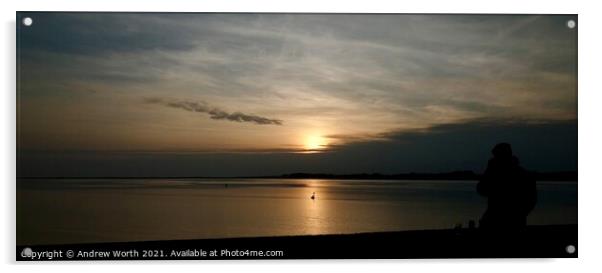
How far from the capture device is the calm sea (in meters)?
3.86

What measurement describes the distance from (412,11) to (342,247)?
126 cm

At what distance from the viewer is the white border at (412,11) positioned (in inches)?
152

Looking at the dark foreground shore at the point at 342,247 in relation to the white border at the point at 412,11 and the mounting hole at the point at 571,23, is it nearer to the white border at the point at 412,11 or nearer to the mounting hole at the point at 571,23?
the white border at the point at 412,11

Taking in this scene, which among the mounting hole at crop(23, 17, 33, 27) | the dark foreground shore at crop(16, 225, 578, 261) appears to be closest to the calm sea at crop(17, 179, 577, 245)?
the dark foreground shore at crop(16, 225, 578, 261)

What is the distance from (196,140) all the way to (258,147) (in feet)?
1.09

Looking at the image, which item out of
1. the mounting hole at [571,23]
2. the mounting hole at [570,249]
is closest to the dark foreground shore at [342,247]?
the mounting hole at [570,249]

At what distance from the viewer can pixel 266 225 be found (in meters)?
4.01

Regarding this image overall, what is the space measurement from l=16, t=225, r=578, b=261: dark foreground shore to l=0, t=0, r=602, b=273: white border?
1.5 inches

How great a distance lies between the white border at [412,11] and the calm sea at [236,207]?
0.38 ft
